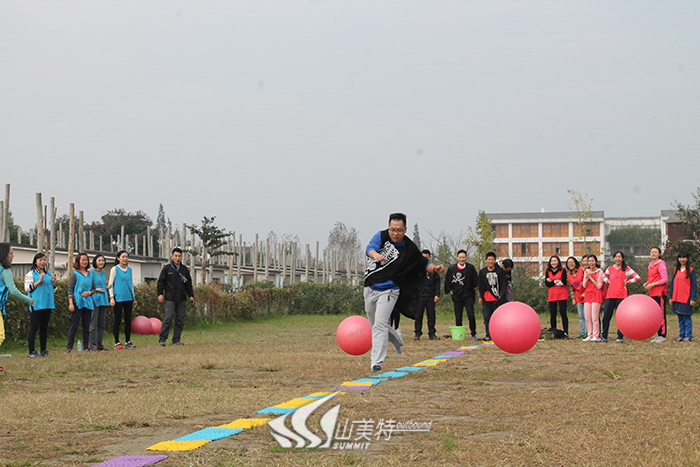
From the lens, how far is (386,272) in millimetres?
8656

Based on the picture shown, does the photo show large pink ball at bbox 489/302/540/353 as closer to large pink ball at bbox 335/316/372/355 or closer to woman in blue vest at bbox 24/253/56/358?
large pink ball at bbox 335/316/372/355

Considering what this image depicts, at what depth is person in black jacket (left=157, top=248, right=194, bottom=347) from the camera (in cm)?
1512

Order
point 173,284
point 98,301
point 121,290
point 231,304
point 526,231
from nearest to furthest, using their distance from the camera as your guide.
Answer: point 98,301 → point 121,290 → point 173,284 → point 231,304 → point 526,231

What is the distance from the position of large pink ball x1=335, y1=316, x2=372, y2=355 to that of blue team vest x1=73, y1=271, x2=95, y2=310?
6.46 metres

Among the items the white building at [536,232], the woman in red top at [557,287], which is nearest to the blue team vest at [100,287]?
the woman in red top at [557,287]

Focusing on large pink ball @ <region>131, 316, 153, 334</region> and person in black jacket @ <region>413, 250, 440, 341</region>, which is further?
large pink ball @ <region>131, 316, 153, 334</region>

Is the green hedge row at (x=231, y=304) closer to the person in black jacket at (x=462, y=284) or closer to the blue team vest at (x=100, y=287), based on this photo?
the blue team vest at (x=100, y=287)

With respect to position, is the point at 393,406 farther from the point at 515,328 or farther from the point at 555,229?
the point at 555,229

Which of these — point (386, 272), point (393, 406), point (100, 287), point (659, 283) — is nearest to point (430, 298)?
point (659, 283)

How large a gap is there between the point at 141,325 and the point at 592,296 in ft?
39.1

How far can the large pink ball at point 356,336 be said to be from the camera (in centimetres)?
932

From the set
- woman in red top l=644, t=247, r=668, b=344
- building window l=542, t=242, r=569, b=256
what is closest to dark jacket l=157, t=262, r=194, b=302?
woman in red top l=644, t=247, r=668, b=344

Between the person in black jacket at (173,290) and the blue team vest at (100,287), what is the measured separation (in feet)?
3.95

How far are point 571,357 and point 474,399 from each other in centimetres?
483
